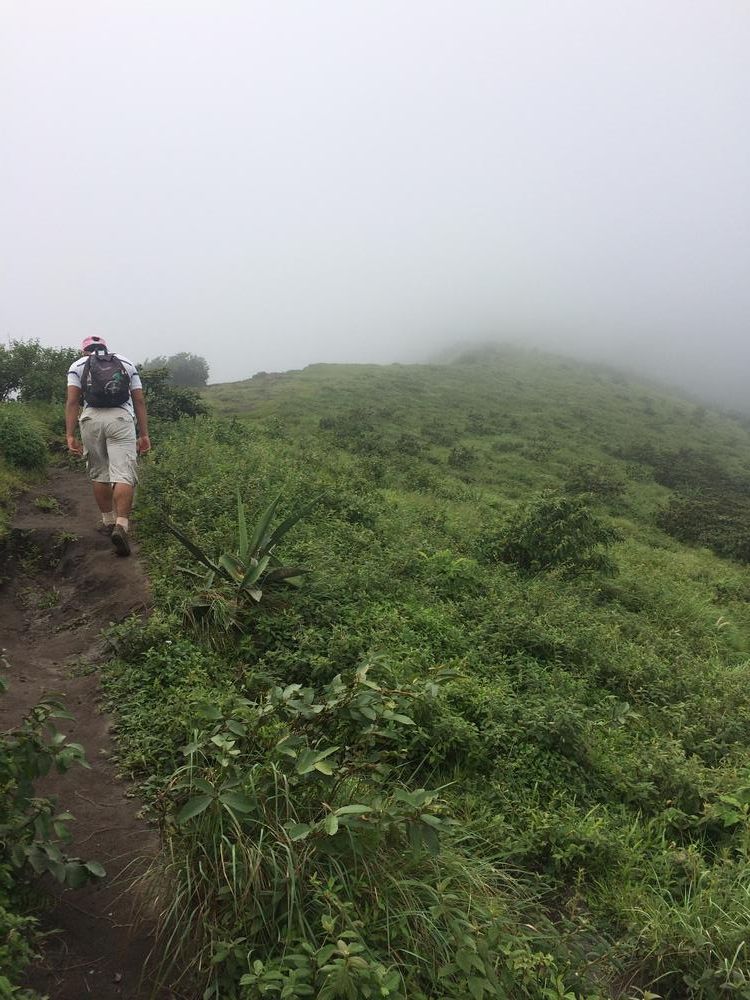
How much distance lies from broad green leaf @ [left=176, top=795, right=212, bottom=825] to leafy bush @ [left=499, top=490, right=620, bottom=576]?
6.80 metres

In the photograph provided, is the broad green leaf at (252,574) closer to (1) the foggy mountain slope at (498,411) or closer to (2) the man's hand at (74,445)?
(2) the man's hand at (74,445)

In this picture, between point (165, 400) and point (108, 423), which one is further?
point (165, 400)

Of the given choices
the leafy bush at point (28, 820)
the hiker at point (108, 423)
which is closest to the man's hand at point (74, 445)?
the hiker at point (108, 423)

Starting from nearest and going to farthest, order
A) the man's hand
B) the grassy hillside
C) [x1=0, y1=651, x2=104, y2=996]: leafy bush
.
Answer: [x1=0, y1=651, x2=104, y2=996]: leafy bush < the grassy hillside < the man's hand

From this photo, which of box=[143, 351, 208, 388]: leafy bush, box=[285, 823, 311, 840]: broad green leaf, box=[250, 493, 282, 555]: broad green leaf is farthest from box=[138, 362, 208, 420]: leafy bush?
box=[143, 351, 208, 388]: leafy bush

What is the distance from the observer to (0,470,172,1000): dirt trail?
247 cm

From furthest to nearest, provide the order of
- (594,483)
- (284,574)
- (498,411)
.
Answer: (498,411), (594,483), (284,574)

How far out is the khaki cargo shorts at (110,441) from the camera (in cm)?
645

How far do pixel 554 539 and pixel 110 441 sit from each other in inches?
239

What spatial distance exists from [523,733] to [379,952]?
2.20m

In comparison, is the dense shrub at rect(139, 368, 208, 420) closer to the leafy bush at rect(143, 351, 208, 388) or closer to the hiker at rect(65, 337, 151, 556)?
the hiker at rect(65, 337, 151, 556)

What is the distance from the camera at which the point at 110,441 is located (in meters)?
6.48

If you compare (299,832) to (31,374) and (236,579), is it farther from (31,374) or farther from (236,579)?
(31,374)

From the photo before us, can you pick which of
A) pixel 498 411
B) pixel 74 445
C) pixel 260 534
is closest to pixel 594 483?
pixel 498 411
